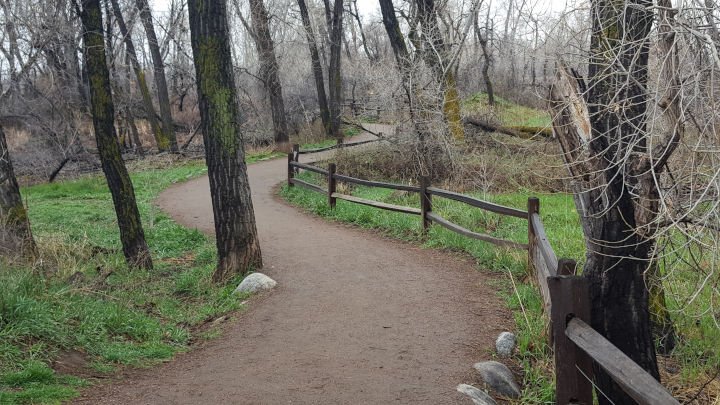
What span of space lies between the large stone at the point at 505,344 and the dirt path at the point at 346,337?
0.14 meters

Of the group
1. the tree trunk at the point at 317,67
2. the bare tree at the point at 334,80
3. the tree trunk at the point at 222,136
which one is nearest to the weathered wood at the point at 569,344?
the tree trunk at the point at 222,136

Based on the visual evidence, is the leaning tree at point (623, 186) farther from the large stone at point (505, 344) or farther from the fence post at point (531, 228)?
the fence post at point (531, 228)

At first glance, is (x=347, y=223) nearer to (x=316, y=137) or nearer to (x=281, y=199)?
(x=281, y=199)

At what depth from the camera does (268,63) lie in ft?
90.8

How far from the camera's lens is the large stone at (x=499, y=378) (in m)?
5.50

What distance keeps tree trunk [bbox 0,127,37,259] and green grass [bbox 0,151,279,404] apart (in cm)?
37

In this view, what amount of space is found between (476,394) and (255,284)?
429 cm

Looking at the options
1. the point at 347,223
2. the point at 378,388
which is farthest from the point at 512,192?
the point at 378,388

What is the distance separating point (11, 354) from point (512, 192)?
43.0 feet

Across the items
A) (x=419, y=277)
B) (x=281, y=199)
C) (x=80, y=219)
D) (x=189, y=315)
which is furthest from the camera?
(x=281, y=199)

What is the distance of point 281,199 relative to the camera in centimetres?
1778

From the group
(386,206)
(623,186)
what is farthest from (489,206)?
(623,186)

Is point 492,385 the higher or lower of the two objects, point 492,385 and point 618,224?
the lower

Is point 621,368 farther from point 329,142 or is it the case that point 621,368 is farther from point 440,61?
point 329,142
